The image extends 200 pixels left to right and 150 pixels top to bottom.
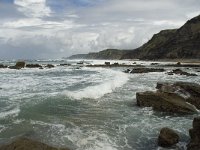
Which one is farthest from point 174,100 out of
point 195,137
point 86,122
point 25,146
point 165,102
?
Answer: point 25,146

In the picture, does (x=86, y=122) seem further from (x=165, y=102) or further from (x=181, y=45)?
(x=181, y=45)

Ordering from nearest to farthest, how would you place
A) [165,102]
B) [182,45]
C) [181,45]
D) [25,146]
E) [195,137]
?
[25,146] < [195,137] < [165,102] < [182,45] < [181,45]

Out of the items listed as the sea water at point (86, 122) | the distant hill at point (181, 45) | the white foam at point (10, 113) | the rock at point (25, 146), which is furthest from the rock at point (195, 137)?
the distant hill at point (181, 45)

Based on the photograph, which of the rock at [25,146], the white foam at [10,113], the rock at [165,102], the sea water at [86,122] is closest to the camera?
the rock at [25,146]

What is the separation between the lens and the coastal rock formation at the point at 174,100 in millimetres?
18438

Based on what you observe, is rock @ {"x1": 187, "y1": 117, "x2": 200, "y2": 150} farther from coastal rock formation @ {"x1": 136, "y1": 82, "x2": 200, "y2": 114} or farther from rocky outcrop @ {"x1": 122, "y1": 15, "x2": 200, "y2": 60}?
rocky outcrop @ {"x1": 122, "y1": 15, "x2": 200, "y2": 60}

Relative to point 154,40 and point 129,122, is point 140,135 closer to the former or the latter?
point 129,122

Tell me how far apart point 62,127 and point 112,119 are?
2.96 metres

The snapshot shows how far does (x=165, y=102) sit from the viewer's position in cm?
1884

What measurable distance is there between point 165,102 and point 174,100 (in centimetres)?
56

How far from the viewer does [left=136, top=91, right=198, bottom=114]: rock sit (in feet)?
60.2

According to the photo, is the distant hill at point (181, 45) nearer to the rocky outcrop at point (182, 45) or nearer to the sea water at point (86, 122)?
the rocky outcrop at point (182, 45)

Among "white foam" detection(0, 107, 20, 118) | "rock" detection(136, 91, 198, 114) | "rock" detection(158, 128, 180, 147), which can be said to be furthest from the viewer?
"rock" detection(136, 91, 198, 114)

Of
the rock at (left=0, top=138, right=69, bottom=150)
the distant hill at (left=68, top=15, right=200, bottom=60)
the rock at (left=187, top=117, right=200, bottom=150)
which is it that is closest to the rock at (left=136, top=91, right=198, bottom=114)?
the rock at (left=187, top=117, right=200, bottom=150)
